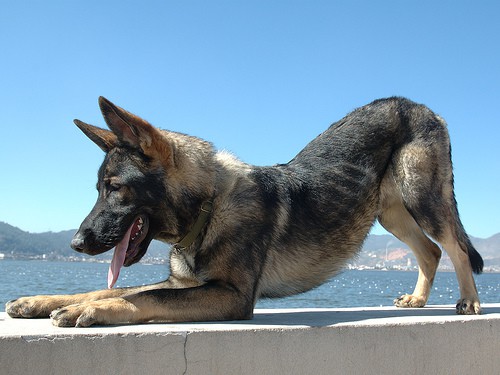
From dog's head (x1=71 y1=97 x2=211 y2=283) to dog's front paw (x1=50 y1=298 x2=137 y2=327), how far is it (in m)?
0.51

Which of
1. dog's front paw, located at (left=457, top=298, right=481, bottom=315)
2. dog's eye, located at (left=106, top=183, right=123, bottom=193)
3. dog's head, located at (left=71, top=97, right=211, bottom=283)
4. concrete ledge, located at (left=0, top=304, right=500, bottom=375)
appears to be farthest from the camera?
dog's front paw, located at (left=457, top=298, right=481, bottom=315)

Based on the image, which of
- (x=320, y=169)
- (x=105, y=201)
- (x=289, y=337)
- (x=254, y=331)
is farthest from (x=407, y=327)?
(x=105, y=201)

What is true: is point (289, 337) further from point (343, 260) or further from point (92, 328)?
point (343, 260)

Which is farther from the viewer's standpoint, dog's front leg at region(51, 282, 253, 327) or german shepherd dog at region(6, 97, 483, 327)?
german shepherd dog at region(6, 97, 483, 327)

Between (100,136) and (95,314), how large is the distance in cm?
168

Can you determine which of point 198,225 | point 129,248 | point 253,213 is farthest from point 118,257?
point 253,213

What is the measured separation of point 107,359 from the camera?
3.33 m

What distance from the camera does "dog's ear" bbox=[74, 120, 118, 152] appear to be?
4.81 metres

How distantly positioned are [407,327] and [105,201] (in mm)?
2474

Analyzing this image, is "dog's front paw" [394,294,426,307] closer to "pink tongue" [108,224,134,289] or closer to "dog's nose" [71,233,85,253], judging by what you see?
"pink tongue" [108,224,134,289]

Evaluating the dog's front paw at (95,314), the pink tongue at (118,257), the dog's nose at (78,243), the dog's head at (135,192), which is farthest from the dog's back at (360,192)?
the dog's nose at (78,243)

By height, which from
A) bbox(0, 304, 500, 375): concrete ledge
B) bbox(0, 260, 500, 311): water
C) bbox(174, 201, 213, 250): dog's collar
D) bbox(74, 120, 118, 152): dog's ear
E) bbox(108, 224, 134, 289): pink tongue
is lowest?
bbox(0, 260, 500, 311): water

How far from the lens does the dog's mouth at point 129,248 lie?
14.6 feet

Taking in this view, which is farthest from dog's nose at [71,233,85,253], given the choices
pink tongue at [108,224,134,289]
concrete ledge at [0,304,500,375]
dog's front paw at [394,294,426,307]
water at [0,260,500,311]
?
dog's front paw at [394,294,426,307]
